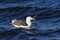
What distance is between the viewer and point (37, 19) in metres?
19.5

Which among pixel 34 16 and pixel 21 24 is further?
pixel 34 16

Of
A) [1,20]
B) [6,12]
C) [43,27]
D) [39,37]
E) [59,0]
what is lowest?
[39,37]

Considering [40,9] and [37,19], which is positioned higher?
[40,9]

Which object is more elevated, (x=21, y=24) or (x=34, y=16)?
(x=34, y=16)

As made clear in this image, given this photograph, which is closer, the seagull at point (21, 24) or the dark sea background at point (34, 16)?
the dark sea background at point (34, 16)

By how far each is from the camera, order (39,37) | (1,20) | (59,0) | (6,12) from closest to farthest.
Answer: (39,37)
(1,20)
(6,12)
(59,0)

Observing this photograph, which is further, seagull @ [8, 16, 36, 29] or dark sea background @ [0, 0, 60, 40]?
seagull @ [8, 16, 36, 29]

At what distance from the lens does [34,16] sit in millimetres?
20141

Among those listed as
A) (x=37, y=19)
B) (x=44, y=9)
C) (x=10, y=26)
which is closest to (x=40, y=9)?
(x=44, y=9)

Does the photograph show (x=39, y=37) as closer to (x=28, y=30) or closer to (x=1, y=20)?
(x=28, y=30)

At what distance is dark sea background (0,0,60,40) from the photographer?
1661 cm

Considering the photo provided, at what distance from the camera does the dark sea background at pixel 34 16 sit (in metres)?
16.6

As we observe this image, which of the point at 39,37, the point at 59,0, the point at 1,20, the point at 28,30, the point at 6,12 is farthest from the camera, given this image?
the point at 59,0

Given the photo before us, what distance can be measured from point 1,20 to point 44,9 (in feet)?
11.6
